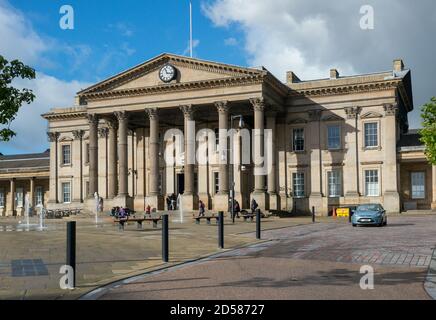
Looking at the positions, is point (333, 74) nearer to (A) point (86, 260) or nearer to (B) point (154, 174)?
(B) point (154, 174)

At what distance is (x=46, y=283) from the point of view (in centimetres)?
1127

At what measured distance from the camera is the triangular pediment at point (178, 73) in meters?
48.9

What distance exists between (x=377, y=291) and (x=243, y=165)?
43846 mm

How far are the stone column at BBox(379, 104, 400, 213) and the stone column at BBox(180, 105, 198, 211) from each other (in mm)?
16714

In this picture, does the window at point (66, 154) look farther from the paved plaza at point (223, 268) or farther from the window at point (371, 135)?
the paved plaza at point (223, 268)

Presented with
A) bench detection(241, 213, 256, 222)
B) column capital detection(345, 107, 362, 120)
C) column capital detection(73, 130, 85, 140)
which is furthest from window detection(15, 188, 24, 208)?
column capital detection(345, 107, 362, 120)

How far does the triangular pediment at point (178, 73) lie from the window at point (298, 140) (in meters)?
8.96

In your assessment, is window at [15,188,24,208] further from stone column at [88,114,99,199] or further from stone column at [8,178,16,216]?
stone column at [88,114,99,199]

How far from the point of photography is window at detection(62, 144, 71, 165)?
6534cm

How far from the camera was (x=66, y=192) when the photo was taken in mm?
65250

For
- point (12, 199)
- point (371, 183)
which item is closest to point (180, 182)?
point (371, 183)

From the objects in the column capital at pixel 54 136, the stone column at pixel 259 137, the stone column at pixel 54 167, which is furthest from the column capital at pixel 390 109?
the stone column at pixel 54 167

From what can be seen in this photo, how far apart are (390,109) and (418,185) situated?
7273 mm

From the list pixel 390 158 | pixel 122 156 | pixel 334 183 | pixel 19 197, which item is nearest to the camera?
pixel 390 158
